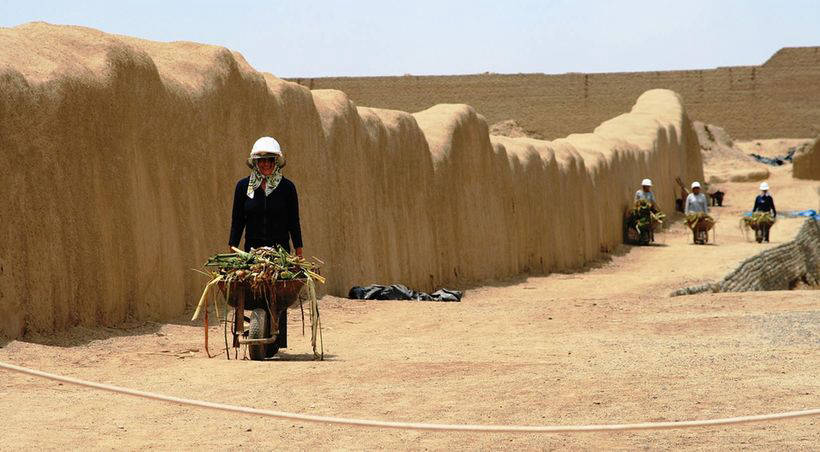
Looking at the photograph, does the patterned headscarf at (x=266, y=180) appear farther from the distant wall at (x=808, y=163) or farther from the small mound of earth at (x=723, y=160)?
the small mound of earth at (x=723, y=160)

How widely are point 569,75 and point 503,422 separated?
45.3m

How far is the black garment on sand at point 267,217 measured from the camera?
30.2ft

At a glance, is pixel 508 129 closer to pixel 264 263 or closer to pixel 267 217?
pixel 267 217

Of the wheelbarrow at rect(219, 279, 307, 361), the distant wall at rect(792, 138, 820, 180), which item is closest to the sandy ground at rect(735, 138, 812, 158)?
the distant wall at rect(792, 138, 820, 180)

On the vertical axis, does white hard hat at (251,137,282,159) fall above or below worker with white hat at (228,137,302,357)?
above

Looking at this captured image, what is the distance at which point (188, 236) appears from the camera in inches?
476

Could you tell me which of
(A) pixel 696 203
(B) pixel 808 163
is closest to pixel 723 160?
(B) pixel 808 163

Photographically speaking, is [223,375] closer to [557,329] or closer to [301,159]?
[557,329]

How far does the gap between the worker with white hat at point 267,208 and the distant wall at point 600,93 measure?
4130cm

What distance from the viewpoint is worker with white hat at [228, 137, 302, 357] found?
9195mm

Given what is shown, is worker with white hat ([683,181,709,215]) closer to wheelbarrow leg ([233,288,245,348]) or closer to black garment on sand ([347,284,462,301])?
black garment on sand ([347,284,462,301])

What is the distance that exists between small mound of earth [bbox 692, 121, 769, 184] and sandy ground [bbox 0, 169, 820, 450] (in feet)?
101

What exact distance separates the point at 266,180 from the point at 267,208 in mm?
221

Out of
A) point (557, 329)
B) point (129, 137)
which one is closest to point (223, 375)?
point (129, 137)
